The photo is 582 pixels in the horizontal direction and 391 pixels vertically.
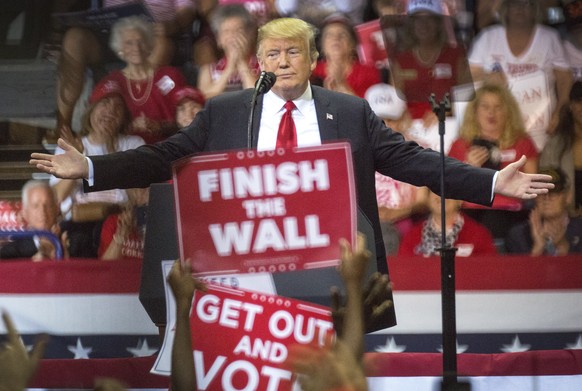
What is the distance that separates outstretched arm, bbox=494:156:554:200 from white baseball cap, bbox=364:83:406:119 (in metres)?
2.45

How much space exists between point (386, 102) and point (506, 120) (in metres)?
0.65

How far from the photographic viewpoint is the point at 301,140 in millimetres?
4371

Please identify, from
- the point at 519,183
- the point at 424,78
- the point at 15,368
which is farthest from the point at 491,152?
the point at 15,368

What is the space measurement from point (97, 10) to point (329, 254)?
4.15 metres

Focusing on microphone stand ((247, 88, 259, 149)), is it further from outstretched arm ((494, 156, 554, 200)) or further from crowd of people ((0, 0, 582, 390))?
crowd of people ((0, 0, 582, 390))

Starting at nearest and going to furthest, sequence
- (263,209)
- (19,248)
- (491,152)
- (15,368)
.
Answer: (15,368), (263,209), (19,248), (491,152)

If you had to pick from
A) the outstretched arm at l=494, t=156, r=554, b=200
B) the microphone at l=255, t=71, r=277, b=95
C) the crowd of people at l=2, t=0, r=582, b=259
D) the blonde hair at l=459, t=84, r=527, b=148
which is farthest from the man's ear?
the outstretched arm at l=494, t=156, r=554, b=200

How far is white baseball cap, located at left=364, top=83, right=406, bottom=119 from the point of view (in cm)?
675

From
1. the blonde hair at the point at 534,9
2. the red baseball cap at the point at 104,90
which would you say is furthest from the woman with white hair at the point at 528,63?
the red baseball cap at the point at 104,90

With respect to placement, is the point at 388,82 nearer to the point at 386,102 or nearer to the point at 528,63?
the point at 386,102

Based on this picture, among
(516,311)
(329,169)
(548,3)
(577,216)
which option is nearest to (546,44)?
(548,3)

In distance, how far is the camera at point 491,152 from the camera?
639cm

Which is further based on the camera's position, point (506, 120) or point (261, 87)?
point (506, 120)

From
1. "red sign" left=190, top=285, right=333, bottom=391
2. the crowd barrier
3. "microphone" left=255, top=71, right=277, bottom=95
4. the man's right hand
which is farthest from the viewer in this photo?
the crowd barrier
